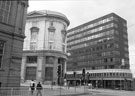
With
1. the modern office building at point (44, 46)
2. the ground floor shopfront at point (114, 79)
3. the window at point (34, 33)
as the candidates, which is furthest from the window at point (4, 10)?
the ground floor shopfront at point (114, 79)

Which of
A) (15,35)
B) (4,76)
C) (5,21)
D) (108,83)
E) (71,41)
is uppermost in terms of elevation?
(71,41)

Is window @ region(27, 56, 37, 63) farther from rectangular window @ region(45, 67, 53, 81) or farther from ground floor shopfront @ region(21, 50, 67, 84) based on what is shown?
rectangular window @ region(45, 67, 53, 81)

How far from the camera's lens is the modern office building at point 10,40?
20562mm

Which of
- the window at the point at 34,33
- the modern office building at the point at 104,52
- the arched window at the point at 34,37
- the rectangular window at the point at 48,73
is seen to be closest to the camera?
the rectangular window at the point at 48,73

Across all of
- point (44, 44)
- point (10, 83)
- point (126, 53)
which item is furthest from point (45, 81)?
point (126, 53)

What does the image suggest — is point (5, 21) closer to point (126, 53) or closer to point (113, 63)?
point (113, 63)

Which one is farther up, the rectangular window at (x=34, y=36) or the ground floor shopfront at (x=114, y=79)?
the rectangular window at (x=34, y=36)

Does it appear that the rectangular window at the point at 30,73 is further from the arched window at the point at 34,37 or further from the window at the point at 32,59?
the arched window at the point at 34,37

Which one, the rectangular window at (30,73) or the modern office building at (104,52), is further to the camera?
the modern office building at (104,52)

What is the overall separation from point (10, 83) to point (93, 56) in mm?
65919

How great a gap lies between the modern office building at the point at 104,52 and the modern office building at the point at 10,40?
158 feet

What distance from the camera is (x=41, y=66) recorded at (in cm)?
5253

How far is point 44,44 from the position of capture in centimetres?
5441

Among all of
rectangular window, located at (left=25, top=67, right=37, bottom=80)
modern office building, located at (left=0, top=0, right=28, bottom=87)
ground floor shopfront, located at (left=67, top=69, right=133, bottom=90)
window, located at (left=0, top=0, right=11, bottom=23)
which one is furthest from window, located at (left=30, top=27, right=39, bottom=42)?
window, located at (left=0, top=0, right=11, bottom=23)
